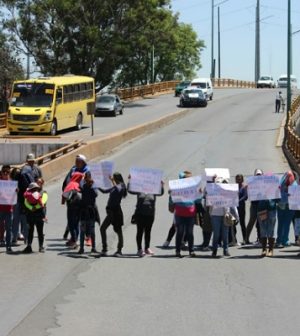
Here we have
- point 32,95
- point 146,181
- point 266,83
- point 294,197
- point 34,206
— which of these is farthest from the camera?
point 266,83

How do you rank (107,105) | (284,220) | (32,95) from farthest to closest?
(107,105) < (32,95) < (284,220)

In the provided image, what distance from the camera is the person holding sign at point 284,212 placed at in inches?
584

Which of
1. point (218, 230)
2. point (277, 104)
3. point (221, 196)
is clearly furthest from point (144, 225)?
point (277, 104)

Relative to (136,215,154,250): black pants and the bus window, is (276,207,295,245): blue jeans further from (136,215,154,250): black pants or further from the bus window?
the bus window

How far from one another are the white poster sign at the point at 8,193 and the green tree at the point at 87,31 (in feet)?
156

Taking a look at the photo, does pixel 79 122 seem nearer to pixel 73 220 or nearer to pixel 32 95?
pixel 32 95

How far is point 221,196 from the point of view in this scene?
14109 mm

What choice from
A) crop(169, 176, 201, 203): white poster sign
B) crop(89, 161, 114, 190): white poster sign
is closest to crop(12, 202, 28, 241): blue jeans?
crop(89, 161, 114, 190): white poster sign

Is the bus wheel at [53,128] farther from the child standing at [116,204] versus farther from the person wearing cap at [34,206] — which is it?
the child standing at [116,204]

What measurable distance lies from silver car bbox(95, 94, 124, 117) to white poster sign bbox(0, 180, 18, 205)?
39.7 metres

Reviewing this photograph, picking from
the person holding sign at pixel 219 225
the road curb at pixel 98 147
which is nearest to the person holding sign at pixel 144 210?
the person holding sign at pixel 219 225

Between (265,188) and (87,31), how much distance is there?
48424 mm

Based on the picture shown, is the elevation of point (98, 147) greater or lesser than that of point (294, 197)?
lesser

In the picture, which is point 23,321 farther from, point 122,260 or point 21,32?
point 21,32
